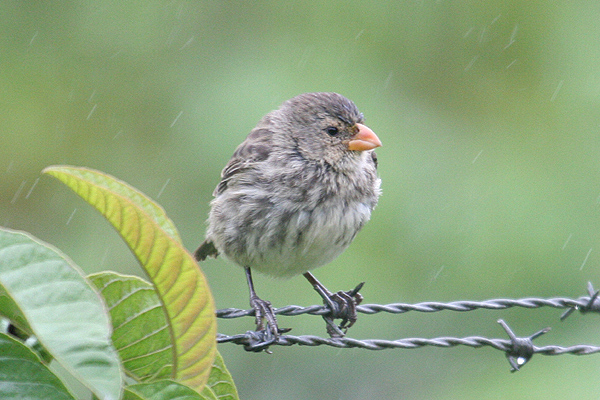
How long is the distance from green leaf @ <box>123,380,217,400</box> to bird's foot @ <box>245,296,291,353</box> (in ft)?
5.83

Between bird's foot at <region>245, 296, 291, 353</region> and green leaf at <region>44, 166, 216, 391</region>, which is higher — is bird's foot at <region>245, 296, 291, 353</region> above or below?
below

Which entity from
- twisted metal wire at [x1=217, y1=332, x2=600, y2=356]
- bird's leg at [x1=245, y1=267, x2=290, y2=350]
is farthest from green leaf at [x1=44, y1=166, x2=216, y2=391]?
bird's leg at [x1=245, y1=267, x2=290, y2=350]

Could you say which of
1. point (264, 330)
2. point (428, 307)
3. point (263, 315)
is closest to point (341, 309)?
point (263, 315)

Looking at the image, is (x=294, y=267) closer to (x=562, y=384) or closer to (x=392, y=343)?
(x=392, y=343)

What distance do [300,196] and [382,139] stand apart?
143 centimetres

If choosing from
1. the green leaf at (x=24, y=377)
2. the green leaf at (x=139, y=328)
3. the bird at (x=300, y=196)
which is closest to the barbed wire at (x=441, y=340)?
the bird at (x=300, y=196)

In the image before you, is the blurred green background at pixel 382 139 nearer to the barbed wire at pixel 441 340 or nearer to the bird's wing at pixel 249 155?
the bird's wing at pixel 249 155

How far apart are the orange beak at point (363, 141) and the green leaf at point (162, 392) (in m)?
3.01

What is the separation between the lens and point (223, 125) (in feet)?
17.4

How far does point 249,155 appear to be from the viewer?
13.5ft

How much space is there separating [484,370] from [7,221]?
388 centimetres

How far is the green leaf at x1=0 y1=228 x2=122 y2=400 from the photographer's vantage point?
0.93 m

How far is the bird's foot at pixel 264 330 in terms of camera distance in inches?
118

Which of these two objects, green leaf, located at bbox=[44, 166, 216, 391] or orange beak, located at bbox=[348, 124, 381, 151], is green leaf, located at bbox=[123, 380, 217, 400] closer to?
green leaf, located at bbox=[44, 166, 216, 391]
